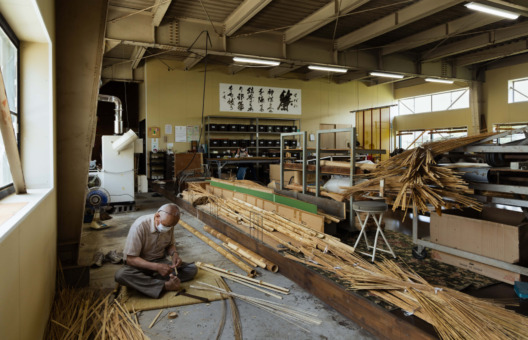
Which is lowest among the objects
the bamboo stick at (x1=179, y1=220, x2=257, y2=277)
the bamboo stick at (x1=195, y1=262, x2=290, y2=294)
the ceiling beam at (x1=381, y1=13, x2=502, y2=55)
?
the bamboo stick at (x1=195, y1=262, x2=290, y2=294)

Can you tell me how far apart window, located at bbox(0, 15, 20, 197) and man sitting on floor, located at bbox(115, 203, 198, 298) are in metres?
1.14

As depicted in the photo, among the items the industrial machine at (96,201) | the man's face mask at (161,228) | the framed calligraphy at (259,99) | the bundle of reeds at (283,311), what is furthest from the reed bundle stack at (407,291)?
the framed calligraphy at (259,99)

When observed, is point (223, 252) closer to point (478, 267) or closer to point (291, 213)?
point (291, 213)

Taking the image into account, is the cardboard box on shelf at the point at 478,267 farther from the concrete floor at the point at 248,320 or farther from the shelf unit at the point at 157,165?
the shelf unit at the point at 157,165

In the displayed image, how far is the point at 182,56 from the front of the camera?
1121 cm

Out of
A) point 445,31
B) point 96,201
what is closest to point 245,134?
point 96,201

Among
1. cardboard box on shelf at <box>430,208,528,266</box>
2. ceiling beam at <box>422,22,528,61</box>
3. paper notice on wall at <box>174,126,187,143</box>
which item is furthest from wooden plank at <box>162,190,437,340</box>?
ceiling beam at <box>422,22,528,61</box>

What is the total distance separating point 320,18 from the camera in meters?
7.85

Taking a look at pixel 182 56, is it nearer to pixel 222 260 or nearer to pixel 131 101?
pixel 131 101

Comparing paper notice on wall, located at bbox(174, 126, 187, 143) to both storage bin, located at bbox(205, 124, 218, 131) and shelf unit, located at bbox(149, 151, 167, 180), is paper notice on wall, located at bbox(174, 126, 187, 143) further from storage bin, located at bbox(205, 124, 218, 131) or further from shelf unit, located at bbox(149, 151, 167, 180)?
storage bin, located at bbox(205, 124, 218, 131)

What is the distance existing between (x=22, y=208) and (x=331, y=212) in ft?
11.4

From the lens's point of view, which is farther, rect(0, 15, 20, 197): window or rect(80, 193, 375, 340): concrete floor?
rect(80, 193, 375, 340): concrete floor

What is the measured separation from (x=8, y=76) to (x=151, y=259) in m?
2.01

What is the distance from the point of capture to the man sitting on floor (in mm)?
3158
